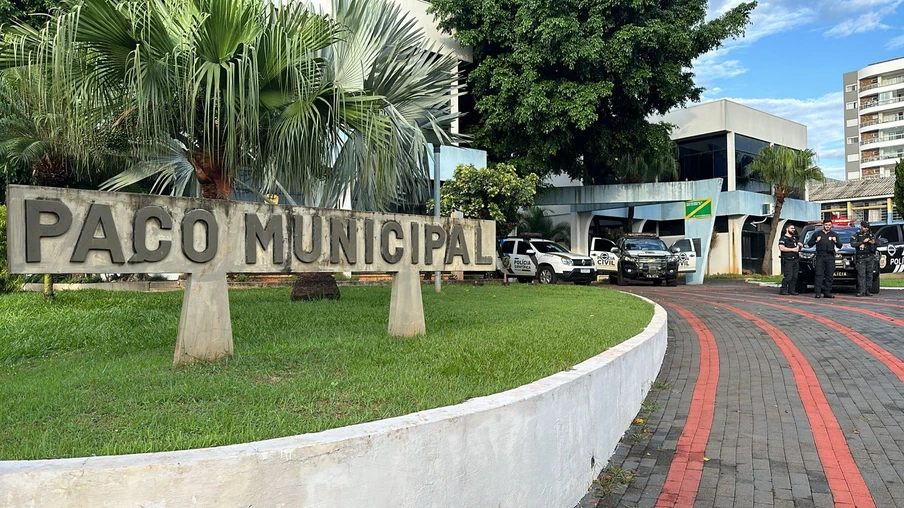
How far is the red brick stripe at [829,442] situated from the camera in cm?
400

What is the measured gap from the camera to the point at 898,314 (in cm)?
1073

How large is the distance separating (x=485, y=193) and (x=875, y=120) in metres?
65.3

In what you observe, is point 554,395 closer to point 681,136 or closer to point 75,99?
point 75,99

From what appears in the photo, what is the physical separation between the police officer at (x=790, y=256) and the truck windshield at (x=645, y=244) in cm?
585

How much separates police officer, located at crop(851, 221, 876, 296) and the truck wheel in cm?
774

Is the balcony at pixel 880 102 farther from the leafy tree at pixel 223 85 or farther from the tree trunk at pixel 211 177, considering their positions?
the tree trunk at pixel 211 177

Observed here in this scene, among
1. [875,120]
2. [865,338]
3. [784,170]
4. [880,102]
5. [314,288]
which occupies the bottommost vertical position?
[865,338]

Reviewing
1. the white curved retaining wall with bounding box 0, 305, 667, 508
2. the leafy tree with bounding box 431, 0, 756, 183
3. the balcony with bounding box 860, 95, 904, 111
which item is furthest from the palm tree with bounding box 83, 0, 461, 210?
the balcony with bounding box 860, 95, 904, 111

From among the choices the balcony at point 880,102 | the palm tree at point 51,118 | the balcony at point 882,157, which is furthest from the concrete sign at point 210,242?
the balcony at point 880,102

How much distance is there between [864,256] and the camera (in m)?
14.3

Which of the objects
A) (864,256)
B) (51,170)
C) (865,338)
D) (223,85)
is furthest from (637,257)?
(223,85)

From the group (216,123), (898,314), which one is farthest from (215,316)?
(898,314)

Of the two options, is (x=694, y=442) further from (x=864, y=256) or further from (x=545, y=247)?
(x=545, y=247)

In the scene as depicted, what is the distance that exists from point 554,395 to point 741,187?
3041cm
